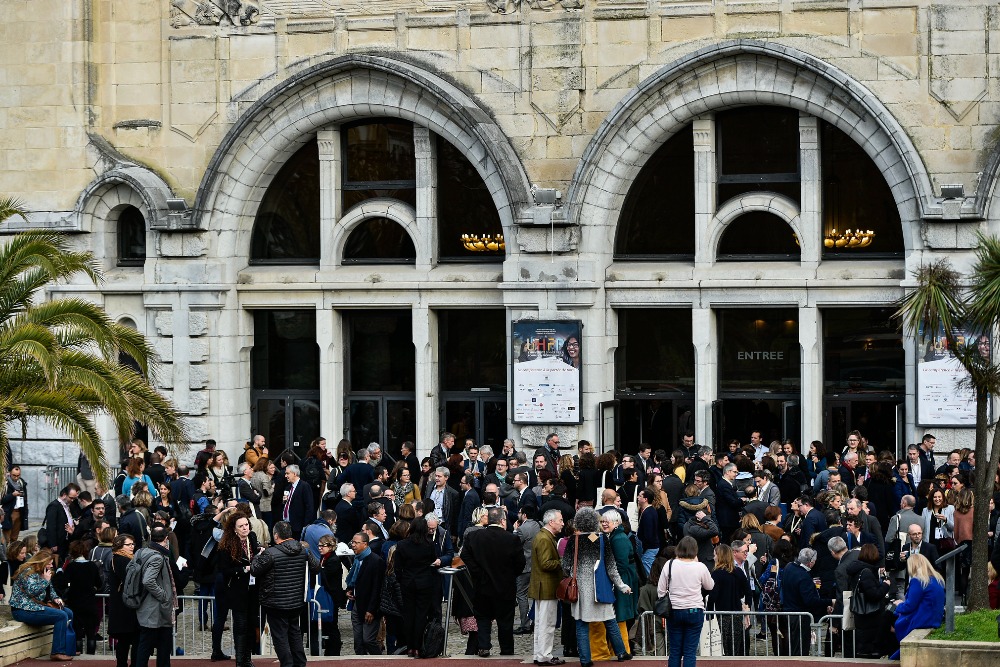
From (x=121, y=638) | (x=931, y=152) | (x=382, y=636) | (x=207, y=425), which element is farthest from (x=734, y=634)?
(x=207, y=425)

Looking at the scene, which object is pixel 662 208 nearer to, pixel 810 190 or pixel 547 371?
pixel 810 190

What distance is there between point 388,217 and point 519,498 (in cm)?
938

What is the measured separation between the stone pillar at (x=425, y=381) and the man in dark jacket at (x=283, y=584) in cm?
1284

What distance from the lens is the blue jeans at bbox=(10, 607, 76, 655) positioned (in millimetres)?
19094

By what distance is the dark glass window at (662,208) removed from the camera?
29.5 metres

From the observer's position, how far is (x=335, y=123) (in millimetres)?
30719

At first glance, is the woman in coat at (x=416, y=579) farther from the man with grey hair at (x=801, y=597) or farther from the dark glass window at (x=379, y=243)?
the dark glass window at (x=379, y=243)

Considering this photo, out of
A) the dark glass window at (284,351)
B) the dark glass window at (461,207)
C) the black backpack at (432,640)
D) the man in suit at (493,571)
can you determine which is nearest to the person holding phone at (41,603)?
the black backpack at (432,640)

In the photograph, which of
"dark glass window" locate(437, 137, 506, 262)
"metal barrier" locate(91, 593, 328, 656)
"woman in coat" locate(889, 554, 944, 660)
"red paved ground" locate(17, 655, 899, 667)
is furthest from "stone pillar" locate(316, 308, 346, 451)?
"woman in coat" locate(889, 554, 944, 660)

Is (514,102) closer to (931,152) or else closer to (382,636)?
(931,152)

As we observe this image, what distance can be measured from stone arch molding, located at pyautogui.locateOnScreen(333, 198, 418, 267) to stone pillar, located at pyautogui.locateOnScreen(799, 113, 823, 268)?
6800 mm

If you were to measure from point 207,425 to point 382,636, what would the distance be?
12.5m

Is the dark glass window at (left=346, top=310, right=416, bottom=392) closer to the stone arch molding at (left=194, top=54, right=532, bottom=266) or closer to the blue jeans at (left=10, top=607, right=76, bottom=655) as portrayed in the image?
the stone arch molding at (left=194, top=54, right=532, bottom=266)

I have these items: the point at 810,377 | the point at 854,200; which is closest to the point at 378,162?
the point at 854,200
